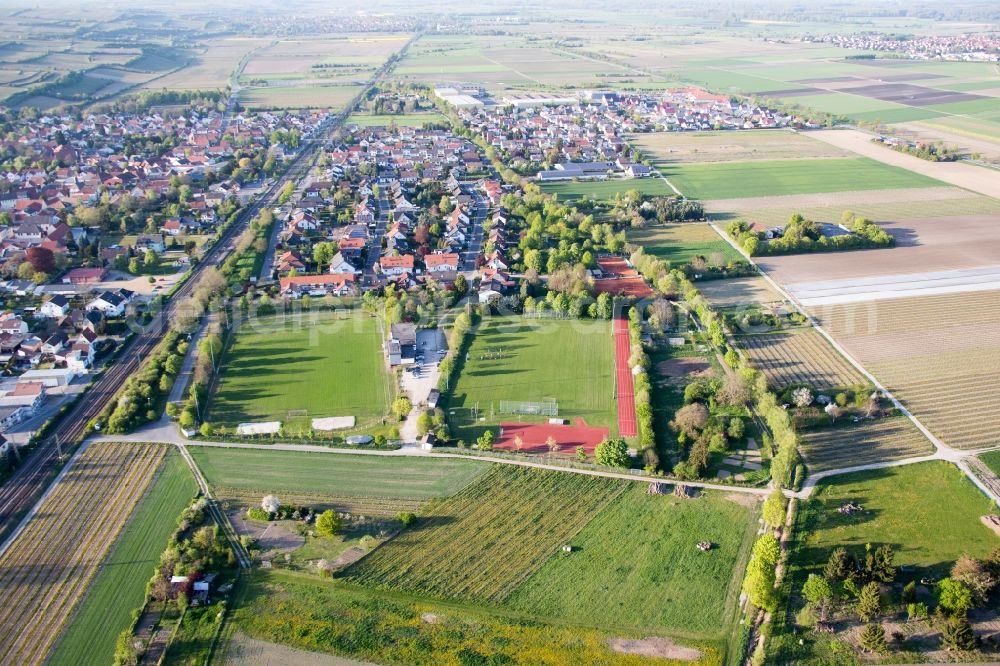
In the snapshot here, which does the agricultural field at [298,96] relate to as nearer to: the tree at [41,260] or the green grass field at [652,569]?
the tree at [41,260]

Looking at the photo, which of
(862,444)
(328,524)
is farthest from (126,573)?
(862,444)

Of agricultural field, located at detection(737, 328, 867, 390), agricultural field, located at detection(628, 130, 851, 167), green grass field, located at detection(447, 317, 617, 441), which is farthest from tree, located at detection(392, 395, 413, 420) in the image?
agricultural field, located at detection(628, 130, 851, 167)

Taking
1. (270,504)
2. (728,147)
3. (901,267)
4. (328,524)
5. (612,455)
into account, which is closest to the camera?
(328,524)

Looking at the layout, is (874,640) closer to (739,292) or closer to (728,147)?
(739,292)

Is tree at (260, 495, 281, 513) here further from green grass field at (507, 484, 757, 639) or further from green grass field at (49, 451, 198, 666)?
green grass field at (507, 484, 757, 639)

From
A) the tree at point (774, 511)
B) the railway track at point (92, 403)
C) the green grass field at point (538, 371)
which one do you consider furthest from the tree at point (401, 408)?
the tree at point (774, 511)

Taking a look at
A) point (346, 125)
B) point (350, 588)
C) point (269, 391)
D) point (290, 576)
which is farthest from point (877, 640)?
point (346, 125)
